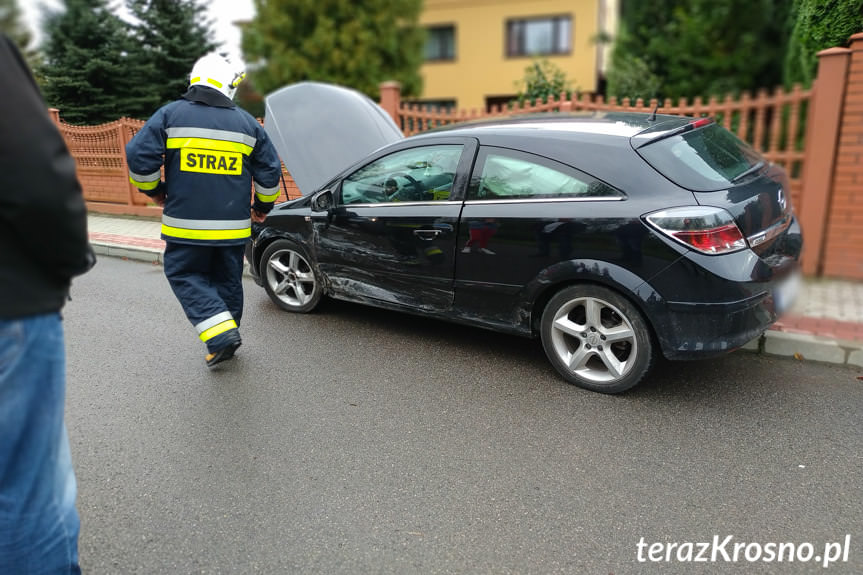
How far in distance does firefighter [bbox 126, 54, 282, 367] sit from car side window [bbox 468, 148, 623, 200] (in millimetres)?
1398

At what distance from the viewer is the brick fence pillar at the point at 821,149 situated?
5.37m

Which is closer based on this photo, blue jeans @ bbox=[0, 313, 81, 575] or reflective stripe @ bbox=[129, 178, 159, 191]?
blue jeans @ bbox=[0, 313, 81, 575]

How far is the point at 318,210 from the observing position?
4836 mm

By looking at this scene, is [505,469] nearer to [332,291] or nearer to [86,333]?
[332,291]

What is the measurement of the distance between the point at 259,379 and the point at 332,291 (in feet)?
3.63

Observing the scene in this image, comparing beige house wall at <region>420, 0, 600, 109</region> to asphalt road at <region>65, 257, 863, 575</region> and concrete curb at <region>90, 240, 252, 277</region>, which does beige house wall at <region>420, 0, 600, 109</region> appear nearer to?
concrete curb at <region>90, 240, 252, 277</region>

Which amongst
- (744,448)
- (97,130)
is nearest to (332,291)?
(744,448)

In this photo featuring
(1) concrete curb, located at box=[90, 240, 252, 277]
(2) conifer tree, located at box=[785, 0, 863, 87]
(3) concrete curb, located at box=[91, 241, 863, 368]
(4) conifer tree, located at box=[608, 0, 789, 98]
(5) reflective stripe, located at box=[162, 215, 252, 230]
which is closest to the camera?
(5) reflective stripe, located at box=[162, 215, 252, 230]

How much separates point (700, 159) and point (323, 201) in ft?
8.66

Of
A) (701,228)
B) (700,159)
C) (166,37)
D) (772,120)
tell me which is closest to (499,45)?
(166,37)

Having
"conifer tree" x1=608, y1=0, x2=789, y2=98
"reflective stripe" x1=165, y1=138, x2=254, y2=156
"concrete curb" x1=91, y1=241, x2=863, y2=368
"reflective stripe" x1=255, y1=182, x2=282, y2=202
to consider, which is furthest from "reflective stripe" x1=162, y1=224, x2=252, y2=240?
"conifer tree" x1=608, y1=0, x2=789, y2=98

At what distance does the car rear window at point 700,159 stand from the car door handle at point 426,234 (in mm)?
1355

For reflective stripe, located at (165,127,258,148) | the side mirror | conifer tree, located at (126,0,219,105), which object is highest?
conifer tree, located at (126,0,219,105)

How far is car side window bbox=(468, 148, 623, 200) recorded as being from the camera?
3.65 m
